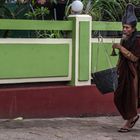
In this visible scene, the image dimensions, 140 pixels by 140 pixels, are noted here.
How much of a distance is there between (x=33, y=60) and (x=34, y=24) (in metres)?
0.55

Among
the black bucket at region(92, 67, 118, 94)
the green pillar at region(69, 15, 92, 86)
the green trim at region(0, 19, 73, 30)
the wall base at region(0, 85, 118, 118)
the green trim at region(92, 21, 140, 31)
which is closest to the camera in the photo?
the black bucket at region(92, 67, 118, 94)

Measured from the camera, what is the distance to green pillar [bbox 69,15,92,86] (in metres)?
8.28

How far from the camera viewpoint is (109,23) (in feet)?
28.3

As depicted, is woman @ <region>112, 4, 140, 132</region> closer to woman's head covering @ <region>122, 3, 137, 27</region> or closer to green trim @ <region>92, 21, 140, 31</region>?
woman's head covering @ <region>122, 3, 137, 27</region>

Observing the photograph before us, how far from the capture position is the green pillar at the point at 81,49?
8.28 meters

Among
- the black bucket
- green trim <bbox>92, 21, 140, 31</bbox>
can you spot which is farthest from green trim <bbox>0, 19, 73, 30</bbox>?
the black bucket

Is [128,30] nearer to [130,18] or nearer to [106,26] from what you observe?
[130,18]

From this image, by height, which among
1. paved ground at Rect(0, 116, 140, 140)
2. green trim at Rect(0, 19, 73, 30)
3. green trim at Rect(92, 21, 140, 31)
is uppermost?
green trim at Rect(0, 19, 73, 30)

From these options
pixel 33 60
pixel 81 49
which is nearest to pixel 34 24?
pixel 33 60

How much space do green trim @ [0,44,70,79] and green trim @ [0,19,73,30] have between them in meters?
0.27

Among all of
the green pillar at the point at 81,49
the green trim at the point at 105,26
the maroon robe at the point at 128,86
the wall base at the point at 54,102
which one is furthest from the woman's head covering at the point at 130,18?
the wall base at the point at 54,102

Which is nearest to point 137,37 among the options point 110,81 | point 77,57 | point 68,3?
point 110,81

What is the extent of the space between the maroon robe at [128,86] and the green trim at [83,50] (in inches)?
49.0

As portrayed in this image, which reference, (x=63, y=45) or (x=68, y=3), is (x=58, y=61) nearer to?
(x=63, y=45)
